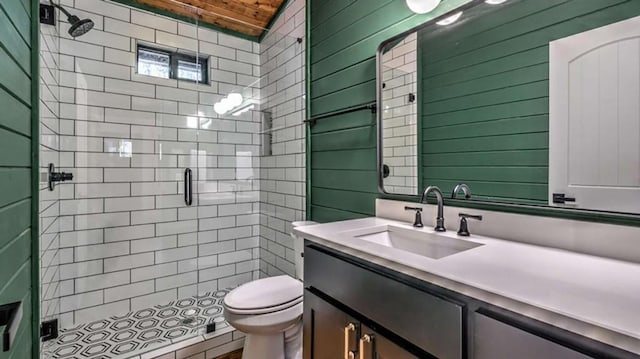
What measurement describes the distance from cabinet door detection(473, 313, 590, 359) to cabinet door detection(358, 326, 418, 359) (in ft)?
0.78

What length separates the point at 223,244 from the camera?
2.83m

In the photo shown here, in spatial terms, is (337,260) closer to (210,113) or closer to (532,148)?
(532,148)

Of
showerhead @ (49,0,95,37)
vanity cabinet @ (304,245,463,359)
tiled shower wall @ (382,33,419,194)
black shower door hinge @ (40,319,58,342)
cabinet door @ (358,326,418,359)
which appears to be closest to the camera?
vanity cabinet @ (304,245,463,359)

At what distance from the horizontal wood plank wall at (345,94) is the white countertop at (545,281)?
31.9 inches

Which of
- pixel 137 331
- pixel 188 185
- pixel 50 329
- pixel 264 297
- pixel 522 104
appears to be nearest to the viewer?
pixel 522 104

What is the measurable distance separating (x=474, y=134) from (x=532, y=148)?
0.24 meters

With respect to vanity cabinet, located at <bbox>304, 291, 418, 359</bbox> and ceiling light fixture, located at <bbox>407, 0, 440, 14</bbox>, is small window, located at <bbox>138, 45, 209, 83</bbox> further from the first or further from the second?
vanity cabinet, located at <bbox>304, 291, 418, 359</bbox>

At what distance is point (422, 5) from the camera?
56.9 inches

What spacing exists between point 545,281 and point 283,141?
2.15 m

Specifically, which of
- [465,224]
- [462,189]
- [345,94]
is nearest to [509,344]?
[465,224]

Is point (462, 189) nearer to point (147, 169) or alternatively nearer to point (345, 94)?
Answer: point (345, 94)

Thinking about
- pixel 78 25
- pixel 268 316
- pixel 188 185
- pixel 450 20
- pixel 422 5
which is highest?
pixel 78 25

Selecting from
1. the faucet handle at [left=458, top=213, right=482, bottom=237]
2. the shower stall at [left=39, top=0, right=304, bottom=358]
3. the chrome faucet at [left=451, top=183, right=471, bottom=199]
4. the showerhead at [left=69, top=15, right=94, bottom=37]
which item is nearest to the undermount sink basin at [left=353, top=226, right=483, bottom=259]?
the faucet handle at [left=458, top=213, right=482, bottom=237]

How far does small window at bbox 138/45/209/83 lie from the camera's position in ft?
8.16
